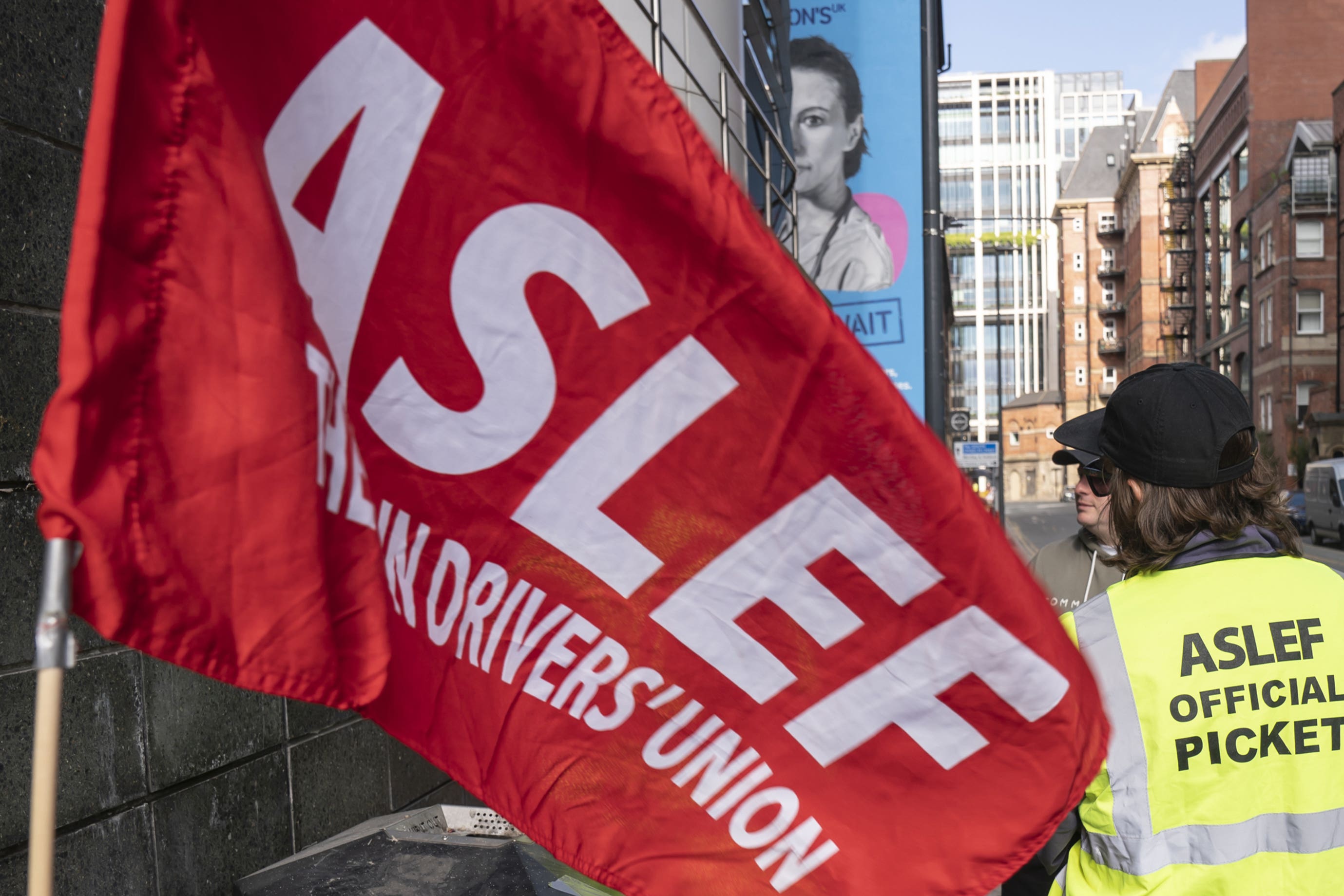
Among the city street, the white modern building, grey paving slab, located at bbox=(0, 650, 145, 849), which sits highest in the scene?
the white modern building

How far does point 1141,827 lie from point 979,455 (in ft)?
85.0

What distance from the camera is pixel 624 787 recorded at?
189 cm

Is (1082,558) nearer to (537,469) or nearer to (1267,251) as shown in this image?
(537,469)

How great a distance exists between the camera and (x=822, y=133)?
14.3 metres

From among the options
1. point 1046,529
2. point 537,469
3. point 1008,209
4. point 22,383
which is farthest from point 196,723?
point 1008,209

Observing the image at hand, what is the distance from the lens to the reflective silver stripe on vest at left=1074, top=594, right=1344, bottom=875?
1.82 m

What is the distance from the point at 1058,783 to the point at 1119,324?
4172 inches

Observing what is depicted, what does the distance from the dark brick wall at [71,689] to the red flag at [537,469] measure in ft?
6.39

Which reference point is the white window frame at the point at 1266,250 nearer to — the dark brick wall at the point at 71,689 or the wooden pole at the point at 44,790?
the dark brick wall at the point at 71,689

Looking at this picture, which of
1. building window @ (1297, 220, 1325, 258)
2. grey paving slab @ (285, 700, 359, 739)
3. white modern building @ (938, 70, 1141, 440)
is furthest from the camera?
white modern building @ (938, 70, 1141, 440)

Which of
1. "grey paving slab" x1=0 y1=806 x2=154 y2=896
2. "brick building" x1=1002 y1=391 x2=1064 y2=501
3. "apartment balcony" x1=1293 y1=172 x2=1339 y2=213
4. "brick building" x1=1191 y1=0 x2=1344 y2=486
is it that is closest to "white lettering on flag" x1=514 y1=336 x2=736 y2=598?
"grey paving slab" x1=0 y1=806 x2=154 y2=896

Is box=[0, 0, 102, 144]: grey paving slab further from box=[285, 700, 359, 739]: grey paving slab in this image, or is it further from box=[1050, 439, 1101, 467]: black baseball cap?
box=[1050, 439, 1101, 467]: black baseball cap

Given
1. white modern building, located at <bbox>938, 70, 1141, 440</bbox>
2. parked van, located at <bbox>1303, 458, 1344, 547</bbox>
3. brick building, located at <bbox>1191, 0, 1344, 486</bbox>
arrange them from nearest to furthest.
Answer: parked van, located at <bbox>1303, 458, 1344, 547</bbox>
brick building, located at <bbox>1191, 0, 1344, 486</bbox>
white modern building, located at <bbox>938, 70, 1141, 440</bbox>

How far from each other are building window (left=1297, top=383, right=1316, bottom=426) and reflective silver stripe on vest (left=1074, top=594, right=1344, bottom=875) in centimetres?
5553
